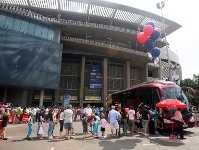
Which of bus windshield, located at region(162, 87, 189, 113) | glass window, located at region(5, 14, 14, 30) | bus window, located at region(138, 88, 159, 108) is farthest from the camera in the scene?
glass window, located at region(5, 14, 14, 30)

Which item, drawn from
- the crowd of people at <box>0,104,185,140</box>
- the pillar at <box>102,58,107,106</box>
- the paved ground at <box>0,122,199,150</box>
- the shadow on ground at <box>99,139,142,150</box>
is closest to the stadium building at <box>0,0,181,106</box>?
the pillar at <box>102,58,107,106</box>

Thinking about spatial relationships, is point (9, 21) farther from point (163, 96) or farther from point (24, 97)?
point (163, 96)

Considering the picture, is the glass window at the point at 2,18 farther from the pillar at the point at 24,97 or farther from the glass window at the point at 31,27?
the pillar at the point at 24,97

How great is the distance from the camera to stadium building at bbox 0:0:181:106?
25.0 meters

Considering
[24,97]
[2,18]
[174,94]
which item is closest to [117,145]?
[174,94]

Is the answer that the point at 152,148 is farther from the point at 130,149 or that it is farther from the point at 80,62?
the point at 80,62

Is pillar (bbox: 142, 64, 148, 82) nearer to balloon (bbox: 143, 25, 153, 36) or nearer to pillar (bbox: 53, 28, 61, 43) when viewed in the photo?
pillar (bbox: 53, 28, 61, 43)

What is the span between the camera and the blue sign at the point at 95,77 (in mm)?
36406

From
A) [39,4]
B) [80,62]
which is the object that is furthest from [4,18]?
[80,62]

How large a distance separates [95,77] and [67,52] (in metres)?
8.99

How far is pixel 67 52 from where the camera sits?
114ft

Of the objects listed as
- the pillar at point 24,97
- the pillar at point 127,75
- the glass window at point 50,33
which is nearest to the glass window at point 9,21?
the glass window at point 50,33

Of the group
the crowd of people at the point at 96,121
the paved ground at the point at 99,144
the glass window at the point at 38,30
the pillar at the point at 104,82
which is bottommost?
A: the paved ground at the point at 99,144

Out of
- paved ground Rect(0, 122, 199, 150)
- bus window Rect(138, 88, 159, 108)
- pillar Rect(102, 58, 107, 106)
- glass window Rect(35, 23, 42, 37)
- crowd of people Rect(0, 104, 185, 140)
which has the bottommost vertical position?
paved ground Rect(0, 122, 199, 150)
